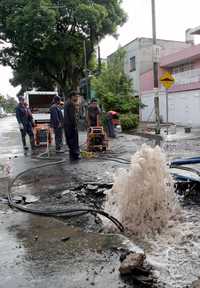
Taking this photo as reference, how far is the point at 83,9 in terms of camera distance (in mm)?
29469

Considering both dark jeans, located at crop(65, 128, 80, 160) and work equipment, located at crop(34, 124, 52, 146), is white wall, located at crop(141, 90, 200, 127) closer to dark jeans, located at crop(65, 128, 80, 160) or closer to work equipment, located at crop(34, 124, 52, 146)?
work equipment, located at crop(34, 124, 52, 146)

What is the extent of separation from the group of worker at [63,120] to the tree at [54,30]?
16.3 meters

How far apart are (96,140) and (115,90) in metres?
12.8

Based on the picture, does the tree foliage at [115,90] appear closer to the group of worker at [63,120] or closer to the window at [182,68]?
the window at [182,68]

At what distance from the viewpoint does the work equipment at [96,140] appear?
1290 cm

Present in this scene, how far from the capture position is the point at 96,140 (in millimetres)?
13031

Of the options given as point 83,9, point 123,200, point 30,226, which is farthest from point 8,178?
point 83,9

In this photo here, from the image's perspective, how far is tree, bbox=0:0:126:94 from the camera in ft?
96.2

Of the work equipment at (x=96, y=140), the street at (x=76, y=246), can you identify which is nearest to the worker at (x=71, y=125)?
the work equipment at (x=96, y=140)

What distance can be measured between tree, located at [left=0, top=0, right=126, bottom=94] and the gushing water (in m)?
25.8

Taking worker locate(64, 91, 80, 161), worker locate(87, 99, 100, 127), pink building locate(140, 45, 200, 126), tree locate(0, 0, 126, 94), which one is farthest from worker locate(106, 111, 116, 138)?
tree locate(0, 0, 126, 94)

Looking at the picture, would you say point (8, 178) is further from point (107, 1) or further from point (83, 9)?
point (107, 1)

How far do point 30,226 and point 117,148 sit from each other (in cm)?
896

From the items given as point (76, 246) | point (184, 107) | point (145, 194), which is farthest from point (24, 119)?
point (184, 107)
